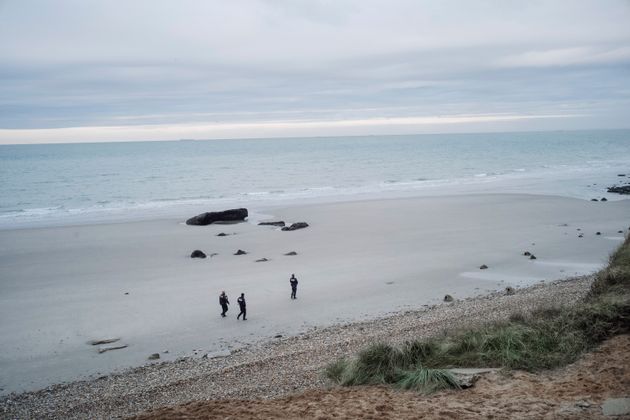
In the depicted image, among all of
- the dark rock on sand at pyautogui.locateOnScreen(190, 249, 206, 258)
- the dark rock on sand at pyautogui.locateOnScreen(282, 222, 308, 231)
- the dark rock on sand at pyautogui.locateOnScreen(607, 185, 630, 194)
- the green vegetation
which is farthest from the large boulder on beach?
the dark rock on sand at pyautogui.locateOnScreen(607, 185, 630, 194)

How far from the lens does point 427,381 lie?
9508mm

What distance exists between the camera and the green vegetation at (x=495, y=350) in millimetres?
9875

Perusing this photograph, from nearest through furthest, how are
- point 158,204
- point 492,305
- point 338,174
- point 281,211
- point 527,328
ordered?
1. point 527,328
2. point 492,305
3. point 281,211
4. point 158,204
5. point 338,174

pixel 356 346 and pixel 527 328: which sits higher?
pixel 527 328

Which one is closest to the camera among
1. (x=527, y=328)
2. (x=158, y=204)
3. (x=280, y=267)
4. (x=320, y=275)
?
(x=527, y=328)

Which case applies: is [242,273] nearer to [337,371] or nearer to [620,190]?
[337,371]

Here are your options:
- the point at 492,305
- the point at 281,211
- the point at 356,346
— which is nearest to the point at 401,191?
the point at 281,211

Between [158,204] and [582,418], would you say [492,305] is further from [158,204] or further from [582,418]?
[158,204]

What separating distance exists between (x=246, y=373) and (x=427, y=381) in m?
5.04

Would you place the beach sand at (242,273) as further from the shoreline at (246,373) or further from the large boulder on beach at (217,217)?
the large boulder on beach at (217,217)

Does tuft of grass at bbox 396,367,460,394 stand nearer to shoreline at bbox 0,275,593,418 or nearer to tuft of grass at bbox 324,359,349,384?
tuft of grass at bbox 324,359,349,384

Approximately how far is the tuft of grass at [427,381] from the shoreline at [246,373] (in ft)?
6.65

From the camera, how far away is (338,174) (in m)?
81.4

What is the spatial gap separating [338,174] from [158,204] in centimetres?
3583
